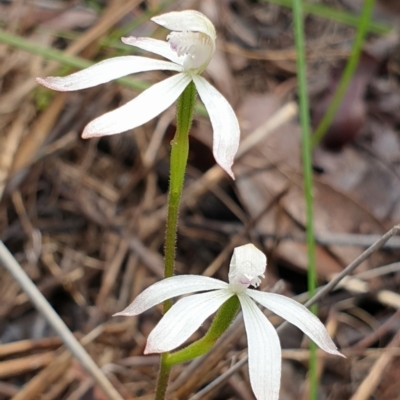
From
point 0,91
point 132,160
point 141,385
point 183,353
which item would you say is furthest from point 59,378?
point 0,91

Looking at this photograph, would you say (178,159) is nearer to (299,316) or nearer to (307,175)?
(299,316)

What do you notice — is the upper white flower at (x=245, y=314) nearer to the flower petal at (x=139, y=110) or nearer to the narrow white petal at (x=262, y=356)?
the narrow white petal at (x=262, y=356)

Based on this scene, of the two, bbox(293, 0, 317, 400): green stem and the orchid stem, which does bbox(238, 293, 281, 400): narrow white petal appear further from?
bbox(293, 0, 317, 400): green stem

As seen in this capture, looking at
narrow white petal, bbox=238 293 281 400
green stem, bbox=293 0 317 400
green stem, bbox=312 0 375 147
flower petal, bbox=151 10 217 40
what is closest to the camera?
narrow white petal, bbox=238 293 281 400

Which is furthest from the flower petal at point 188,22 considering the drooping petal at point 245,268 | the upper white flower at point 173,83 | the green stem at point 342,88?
the green stem at point 342,88

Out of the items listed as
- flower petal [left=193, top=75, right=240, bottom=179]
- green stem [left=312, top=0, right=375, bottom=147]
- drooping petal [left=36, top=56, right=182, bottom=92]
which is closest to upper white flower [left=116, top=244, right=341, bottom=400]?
flower petal [left=193, top=75, right=240, bottom=179]

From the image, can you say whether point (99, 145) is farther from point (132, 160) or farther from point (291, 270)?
point (291, 270)
